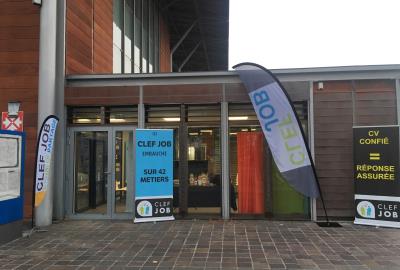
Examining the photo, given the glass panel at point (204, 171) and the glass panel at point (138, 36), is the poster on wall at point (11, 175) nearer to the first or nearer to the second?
the glass panel at point (204, 171)

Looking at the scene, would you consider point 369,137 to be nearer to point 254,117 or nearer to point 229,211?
point 254,117

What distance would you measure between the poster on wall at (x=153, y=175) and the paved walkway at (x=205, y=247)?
0.99ft

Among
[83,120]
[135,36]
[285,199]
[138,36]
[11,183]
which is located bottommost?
[285,199]

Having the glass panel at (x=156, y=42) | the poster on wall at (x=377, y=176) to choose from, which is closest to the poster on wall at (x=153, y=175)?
the poster on wall at (x=377, y=176)

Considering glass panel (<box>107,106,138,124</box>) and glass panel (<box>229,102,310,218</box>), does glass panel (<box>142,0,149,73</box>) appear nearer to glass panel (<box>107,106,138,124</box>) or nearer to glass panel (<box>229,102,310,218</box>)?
glass panel (<box>107,106,138,124</box>)

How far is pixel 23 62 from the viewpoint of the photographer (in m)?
8.51

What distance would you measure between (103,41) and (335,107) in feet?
21.2

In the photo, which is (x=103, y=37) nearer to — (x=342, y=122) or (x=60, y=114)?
(x=60, y=114)

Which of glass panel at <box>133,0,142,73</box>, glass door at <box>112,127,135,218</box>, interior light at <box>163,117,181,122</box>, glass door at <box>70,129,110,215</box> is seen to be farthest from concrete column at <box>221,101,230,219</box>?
glass panel at <box>133,0,142,73</box>

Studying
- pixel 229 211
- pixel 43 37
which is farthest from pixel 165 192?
pixel 43 37

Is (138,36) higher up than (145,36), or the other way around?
(145,36)

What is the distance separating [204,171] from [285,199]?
191 cm

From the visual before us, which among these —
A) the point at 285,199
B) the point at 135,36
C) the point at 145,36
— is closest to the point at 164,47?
the point at 145,36

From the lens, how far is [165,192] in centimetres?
838
